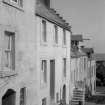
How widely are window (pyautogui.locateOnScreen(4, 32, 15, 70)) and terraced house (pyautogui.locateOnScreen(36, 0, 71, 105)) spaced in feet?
13.1

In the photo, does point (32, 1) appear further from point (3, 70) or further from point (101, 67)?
point (101, 67)

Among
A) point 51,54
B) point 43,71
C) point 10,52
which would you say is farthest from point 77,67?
point 10,52

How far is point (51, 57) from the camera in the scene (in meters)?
22.2

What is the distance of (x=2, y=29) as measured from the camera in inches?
497

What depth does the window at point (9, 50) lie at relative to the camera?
13609 millimetres

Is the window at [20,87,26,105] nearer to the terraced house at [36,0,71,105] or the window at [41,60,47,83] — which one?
the terraced house at [36,0,71,105]

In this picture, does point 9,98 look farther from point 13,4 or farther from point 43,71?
point 43,71

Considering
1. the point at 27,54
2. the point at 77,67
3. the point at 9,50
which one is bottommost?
the point at 77,67

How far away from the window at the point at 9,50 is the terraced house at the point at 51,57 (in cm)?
399

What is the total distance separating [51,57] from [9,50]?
871 centimetres

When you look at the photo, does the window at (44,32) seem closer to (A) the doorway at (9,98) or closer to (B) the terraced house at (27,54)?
(B) the terraced house at (27,54)

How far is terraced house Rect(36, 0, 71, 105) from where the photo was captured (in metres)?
18.9

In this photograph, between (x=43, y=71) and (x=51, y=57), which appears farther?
(x=51, y=57)

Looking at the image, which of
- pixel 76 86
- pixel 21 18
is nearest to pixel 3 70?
pixel 21 18
